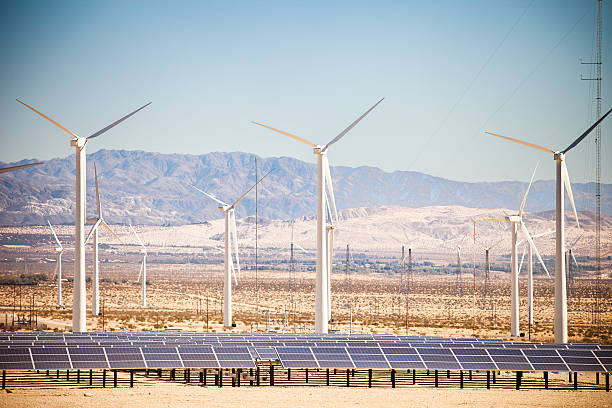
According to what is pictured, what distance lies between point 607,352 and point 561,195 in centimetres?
1286

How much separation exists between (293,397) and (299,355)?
2.98 m

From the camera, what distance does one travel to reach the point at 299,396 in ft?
119

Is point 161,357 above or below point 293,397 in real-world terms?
above

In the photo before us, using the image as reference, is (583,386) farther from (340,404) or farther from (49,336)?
(49,336)

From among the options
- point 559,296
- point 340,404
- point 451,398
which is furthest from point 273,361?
point 559,296

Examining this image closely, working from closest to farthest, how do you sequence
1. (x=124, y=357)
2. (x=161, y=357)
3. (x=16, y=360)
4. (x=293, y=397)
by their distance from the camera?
(x=16, y=360), (x=293, y=397), (x=124, y=357), (x=161, y=357)

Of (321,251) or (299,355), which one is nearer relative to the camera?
(299,355)

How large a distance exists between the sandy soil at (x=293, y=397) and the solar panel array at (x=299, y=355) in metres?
1.26

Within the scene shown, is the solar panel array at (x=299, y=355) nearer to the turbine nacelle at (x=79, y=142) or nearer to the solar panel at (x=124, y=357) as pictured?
the solar panel at (x=124, y=357)

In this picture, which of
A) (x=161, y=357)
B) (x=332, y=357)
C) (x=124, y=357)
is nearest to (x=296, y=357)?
(x=332, y=357)

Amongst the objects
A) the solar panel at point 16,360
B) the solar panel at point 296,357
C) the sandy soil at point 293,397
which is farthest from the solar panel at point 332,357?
the solar panel at point 16,360

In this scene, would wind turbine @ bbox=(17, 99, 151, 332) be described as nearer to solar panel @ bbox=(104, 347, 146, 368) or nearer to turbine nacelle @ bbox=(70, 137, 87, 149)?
turbine nacelle @ bbox=(70, 137, 87, 149)

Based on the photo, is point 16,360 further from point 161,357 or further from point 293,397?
point 293,397

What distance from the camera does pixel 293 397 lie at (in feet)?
118
